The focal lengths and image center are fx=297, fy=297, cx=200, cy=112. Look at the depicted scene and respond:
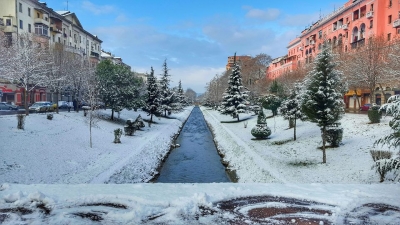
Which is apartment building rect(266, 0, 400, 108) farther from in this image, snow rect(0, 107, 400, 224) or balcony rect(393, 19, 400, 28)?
snow rect(0, 107, 400, 224)

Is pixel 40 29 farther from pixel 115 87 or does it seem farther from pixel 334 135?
pixel 334 135

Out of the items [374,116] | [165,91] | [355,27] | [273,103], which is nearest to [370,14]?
[355,27]

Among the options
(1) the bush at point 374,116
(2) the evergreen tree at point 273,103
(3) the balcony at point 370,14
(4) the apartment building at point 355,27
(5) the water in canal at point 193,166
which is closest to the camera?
(5) the water in canal at point 193,166

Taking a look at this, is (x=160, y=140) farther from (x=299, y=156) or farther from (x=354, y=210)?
(x=354, y=210)

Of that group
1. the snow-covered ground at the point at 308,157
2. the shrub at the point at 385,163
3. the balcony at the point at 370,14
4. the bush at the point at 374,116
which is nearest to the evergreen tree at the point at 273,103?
the snow-covered ground at the point at 308,157

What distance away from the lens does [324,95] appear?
15.9 meters

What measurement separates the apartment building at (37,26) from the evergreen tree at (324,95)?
106ft

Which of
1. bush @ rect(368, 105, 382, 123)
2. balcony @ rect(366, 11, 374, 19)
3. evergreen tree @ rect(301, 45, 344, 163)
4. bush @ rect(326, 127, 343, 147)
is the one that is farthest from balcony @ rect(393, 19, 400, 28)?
evergreen tree @ rect(301, 45, 344, 163)

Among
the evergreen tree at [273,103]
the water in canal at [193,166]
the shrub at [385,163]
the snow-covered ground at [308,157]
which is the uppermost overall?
the evergreen tree at [273,103]

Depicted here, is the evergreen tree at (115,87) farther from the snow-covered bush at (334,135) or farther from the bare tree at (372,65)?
the bare tree at (372,65)

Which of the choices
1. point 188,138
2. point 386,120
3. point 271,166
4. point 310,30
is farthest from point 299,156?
point 310,30

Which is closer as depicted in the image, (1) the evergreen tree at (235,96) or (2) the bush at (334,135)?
(2) the bush at (334,135)

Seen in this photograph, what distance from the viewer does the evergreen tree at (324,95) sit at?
15.9 m

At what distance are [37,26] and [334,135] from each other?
46.7m
